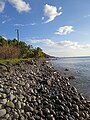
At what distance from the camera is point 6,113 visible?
26.9ft

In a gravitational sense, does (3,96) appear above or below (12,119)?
above

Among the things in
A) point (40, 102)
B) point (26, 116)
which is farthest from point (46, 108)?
point (26, 116)

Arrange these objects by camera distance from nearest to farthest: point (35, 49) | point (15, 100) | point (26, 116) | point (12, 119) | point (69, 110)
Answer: point (12, 119) → point (26, 116) → point (15, 100) → point (69, 110) → point (35, 49)

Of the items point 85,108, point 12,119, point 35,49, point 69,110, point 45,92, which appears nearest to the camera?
point 12,119

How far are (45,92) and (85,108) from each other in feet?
8.58

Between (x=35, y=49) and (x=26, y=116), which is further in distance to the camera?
(x=35, y=49)

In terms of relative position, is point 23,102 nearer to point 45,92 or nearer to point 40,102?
point 40,102

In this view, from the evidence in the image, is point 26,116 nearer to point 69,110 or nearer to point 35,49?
point 69,110

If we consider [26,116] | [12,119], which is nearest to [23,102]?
[26,116]

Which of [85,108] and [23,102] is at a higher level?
[23,102]

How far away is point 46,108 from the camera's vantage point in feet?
32.6

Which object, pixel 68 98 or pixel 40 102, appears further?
pixel 68 98

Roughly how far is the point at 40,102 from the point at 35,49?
86952 millimetres

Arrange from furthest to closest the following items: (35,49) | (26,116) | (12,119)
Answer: (35,49), (26,116), (12,119)
